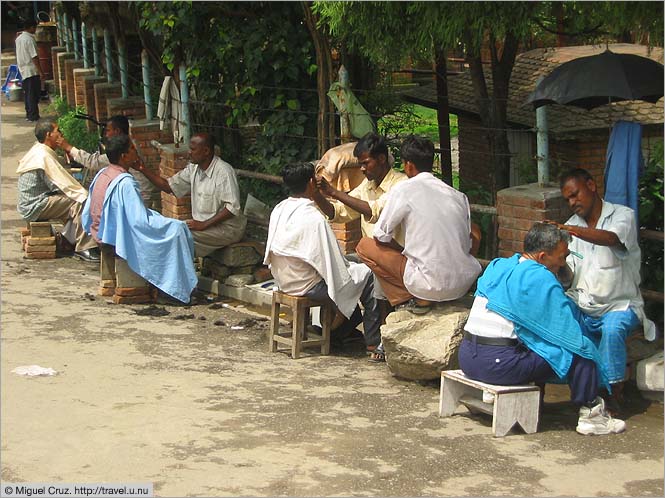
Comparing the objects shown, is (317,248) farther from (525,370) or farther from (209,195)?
(209,195)

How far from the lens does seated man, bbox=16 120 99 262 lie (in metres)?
11.2

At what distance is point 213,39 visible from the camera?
11.3 m

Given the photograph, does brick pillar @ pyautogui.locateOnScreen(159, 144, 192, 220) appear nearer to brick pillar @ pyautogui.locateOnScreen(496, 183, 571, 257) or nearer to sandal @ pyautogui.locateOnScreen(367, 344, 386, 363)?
sandal @ pyautogui.locateOnScreen(367, 344, 386, 363)

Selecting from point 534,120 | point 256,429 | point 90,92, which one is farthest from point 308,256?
point 90,92

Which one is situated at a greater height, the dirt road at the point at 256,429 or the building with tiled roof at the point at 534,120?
the building with tiled roof at the point at 534,120

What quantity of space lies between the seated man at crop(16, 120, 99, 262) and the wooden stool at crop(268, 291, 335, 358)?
3672 millimetres

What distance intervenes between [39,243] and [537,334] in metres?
6.61

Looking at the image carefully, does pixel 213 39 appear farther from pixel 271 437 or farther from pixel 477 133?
pixel 271 437

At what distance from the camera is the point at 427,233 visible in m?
7.26

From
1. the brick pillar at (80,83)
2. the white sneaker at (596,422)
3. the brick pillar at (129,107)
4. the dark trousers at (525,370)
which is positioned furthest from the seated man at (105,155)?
the brick pillar at (80,83)

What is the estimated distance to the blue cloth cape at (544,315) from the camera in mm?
6199

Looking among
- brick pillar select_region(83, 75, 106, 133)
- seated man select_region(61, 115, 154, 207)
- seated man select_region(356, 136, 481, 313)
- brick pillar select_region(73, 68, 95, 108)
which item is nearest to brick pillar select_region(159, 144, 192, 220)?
seated man select_region(61, 115, 154, 207)

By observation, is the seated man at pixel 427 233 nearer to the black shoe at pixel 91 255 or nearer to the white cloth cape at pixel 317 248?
the white cloth cape at pixel 317 248

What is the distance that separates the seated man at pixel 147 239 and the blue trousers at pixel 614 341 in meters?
4.08
